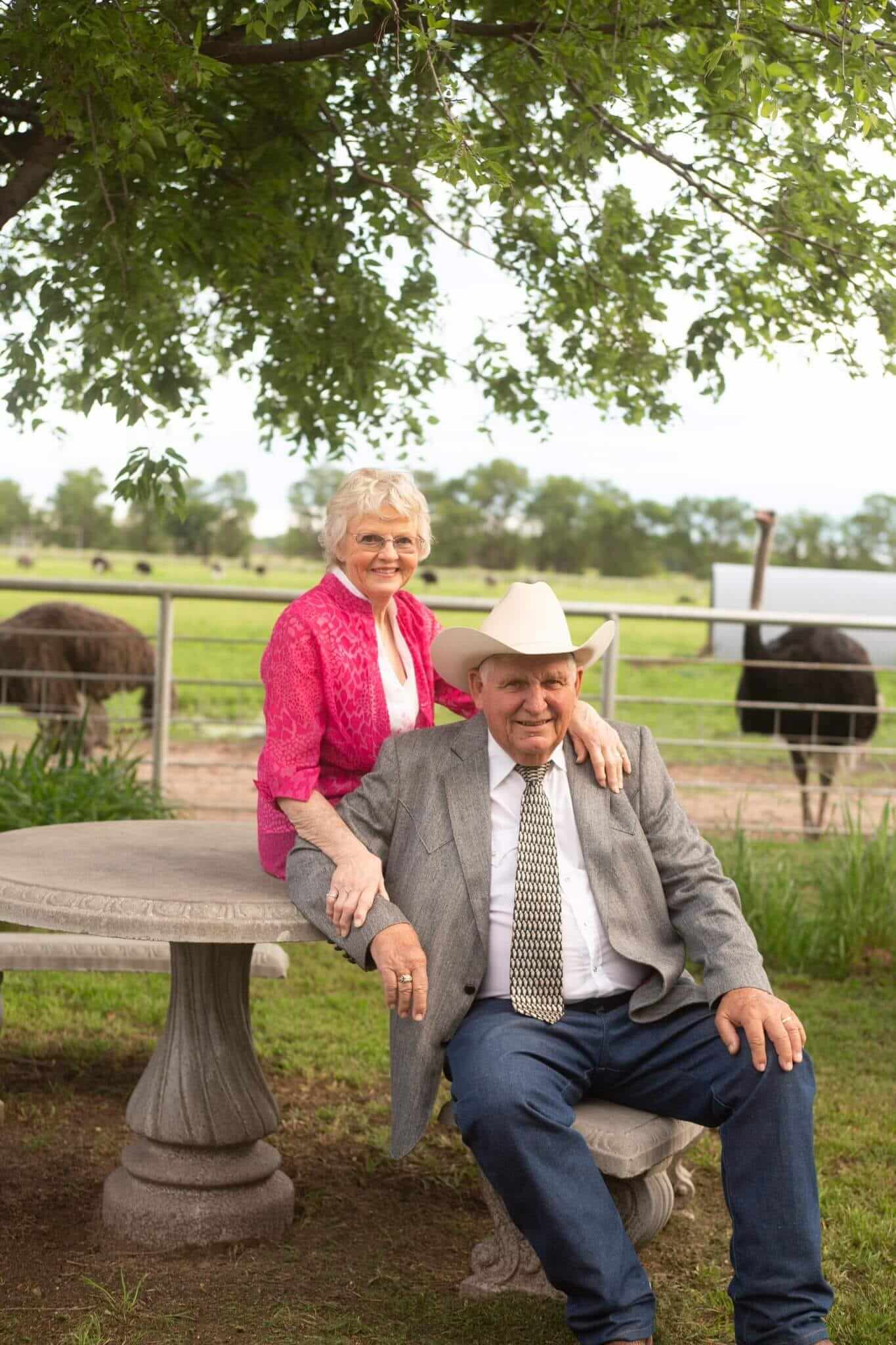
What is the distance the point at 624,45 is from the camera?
4.28m

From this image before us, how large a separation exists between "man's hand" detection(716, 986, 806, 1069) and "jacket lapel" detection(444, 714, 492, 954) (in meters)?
0.50

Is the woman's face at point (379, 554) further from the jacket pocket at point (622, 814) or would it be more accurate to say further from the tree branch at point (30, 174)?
the tree branch at point (30, 174)

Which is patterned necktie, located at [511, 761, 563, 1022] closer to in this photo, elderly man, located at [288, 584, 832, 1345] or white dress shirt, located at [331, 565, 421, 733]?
elderly man, located at [288, 584, 832, 1345]

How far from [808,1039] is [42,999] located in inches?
110

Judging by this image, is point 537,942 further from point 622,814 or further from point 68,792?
point 68,792

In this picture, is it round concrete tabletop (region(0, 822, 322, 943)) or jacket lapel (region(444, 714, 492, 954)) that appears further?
jacket lapel (region(444, 714, 492, 954))

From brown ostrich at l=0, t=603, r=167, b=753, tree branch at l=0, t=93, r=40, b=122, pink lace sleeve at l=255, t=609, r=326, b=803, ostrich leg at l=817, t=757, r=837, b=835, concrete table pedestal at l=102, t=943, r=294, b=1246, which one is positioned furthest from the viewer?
brown ostrich at l=0, t=603, r=167, b=753

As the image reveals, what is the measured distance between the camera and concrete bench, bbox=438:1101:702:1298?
8.92ft

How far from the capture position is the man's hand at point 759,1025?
2.64 meters

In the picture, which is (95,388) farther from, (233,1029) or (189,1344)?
(189,1344)

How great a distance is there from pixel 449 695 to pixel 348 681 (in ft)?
1.38

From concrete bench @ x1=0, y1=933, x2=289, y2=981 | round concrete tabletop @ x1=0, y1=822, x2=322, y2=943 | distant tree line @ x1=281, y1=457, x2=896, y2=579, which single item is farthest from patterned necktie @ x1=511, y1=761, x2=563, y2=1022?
distant tree line @ x1=281, y1=457, x2=896, y2=579

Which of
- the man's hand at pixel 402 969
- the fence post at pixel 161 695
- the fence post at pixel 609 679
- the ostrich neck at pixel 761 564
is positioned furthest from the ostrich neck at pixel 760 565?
the man's hand at pixel 402 969

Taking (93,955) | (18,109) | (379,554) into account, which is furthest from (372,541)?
(18,109)
